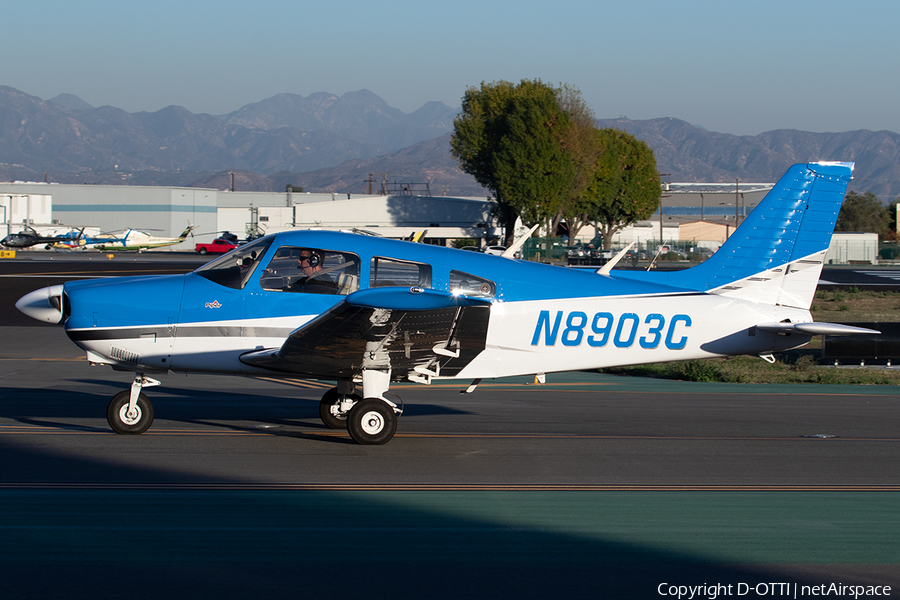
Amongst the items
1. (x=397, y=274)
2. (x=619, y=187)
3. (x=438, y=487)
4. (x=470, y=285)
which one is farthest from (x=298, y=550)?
(x=619, y=187)

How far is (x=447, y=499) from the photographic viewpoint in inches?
254

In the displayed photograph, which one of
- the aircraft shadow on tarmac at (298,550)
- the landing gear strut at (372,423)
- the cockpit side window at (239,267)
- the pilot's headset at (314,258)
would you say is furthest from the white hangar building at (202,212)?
the aircraft shadow on tarmac at (298,550)

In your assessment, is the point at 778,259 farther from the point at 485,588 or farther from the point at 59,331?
the point at 59,331

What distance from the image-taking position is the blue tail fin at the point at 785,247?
30.0 feet

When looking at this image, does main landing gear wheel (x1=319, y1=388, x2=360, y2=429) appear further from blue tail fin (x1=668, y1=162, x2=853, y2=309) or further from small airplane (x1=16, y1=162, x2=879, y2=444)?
blue tail fin (x1=668, y1=162, x2=853, y2=309)

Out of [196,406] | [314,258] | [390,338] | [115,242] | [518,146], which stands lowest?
[196,406]

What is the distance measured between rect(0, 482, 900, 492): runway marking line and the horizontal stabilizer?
1.86 meters

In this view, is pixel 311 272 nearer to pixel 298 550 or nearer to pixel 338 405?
pixel 338 405

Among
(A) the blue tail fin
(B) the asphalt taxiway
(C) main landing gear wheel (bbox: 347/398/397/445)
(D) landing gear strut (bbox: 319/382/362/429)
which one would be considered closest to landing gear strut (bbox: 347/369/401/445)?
(C) main landing gear wheel (bbox: 347/398/397/445)

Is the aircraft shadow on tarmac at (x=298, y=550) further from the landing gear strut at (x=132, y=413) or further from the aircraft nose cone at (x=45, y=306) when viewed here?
the aircraft nose cone at (x=45, y=306)

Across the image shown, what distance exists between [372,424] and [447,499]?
1.93 metres

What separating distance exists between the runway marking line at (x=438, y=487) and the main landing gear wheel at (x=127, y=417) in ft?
5.89

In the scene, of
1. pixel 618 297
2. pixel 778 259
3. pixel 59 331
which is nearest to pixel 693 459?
pixel 618 297

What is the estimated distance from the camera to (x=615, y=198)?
79.8m
